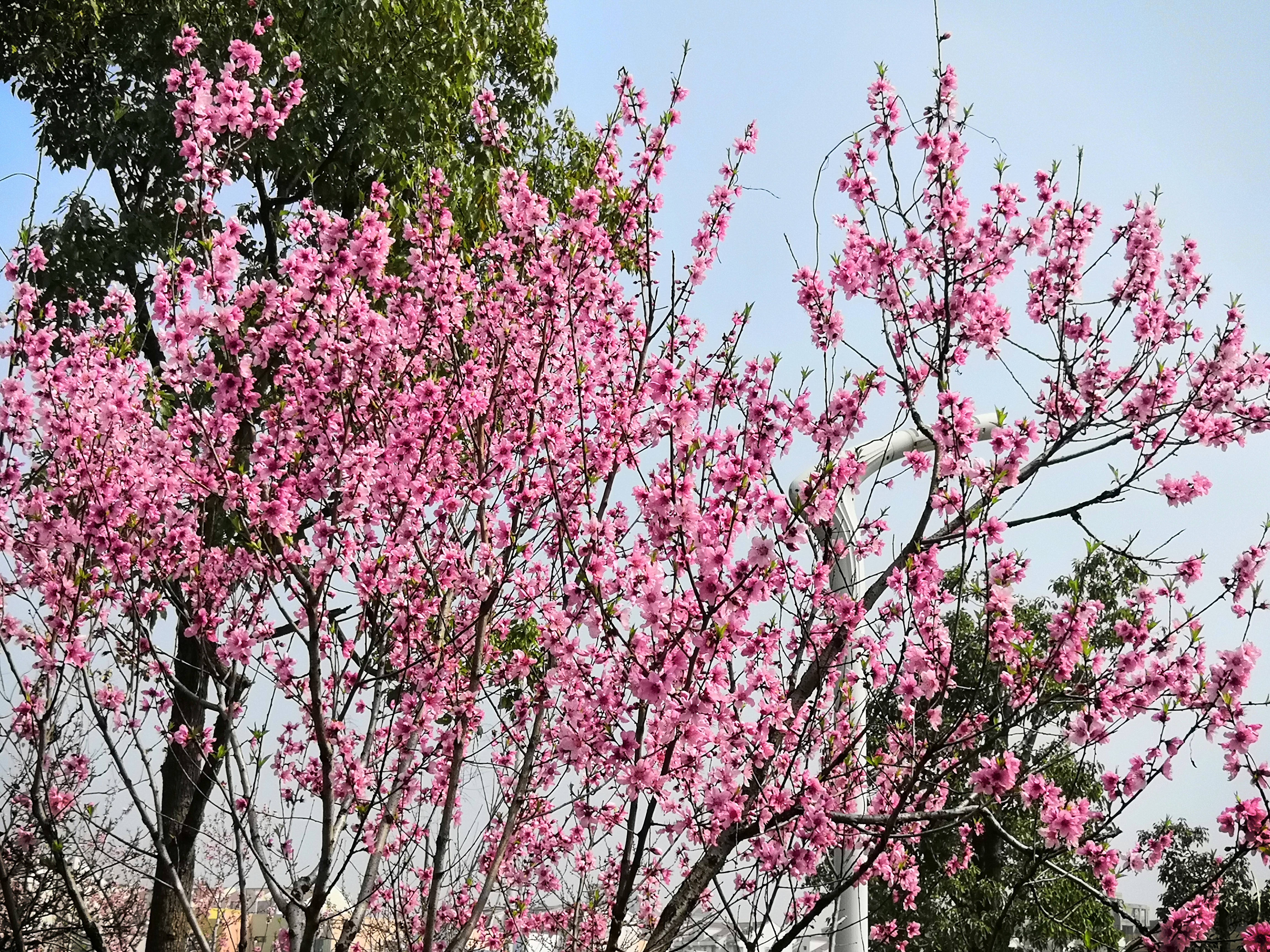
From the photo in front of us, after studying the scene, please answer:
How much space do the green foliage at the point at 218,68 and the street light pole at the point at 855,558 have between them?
12.5 ft

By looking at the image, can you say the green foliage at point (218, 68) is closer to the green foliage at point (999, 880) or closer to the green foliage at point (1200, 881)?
the green foliage at point (999, 880)

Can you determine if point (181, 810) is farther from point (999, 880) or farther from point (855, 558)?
point (999, 880)

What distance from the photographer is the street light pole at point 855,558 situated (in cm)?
376

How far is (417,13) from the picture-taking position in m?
7.60

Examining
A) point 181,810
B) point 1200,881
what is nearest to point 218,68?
point 181,810

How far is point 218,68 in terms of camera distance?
7309 mm

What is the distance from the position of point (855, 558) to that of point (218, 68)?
19.7 ft

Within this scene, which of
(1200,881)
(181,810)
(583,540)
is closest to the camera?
(583,540)

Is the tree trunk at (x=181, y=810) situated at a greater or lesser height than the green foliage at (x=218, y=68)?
lesser

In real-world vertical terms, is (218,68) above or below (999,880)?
above

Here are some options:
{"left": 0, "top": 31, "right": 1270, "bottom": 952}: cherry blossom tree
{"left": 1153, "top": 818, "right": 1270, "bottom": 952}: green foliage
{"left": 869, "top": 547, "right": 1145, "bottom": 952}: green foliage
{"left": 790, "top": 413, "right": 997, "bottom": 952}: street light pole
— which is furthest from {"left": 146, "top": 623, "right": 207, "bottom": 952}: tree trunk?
{"left": 1153, "top": 818, "right": 1270, "bottom": 952}: green foliage

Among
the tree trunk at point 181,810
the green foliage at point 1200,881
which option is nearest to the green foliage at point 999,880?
the green foliage at point 1200,881

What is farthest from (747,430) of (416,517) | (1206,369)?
(1206,369)

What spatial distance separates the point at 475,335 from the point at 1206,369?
3.21 m
